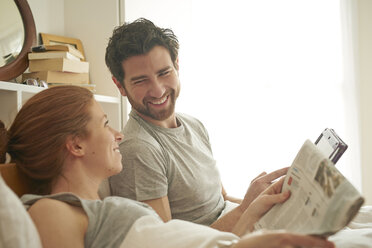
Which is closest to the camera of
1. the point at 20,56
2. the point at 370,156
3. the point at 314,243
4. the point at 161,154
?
the point at 314,243

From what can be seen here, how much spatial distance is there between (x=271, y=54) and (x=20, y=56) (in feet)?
6.94

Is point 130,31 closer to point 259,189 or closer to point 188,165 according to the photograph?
point 188,165

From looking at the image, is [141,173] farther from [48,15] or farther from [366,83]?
[366,83]

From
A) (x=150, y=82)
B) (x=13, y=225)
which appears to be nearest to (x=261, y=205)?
(x=13, y=225)

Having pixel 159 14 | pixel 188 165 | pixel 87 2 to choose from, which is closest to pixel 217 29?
pixel 159 14

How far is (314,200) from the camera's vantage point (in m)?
0.70

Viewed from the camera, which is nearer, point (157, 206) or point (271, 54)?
point (157, 206)

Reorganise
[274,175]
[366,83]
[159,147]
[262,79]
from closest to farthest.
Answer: [274,175] < [159,147] < [366,83] < [262,79]

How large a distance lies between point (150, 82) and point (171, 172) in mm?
401

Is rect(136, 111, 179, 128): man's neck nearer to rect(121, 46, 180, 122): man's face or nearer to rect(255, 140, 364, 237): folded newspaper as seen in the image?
rect(121, 46, 180, 122): man's face

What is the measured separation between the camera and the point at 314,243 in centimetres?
61

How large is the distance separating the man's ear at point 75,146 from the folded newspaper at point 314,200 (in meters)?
0.58

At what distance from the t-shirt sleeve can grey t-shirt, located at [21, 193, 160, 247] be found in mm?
298

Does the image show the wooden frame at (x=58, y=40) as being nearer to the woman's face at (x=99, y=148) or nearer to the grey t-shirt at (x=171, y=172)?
the grey t-shirt at (x=171, y=172)
